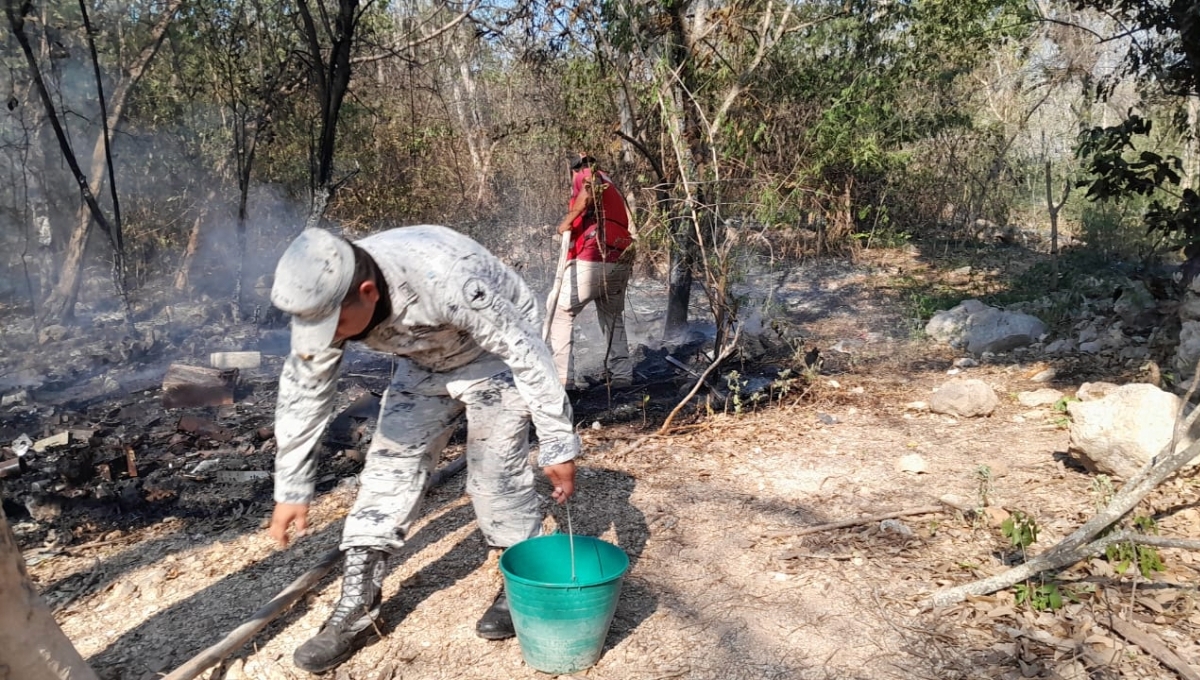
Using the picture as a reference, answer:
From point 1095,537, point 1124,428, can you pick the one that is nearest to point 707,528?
point 1095,537

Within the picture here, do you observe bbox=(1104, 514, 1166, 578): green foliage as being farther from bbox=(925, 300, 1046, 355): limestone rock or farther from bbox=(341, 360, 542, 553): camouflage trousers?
bbox=(925, 300, 1046, 355): limestone rock

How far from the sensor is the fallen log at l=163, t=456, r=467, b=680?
2.58m

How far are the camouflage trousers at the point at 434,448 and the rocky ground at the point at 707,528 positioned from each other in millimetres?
445

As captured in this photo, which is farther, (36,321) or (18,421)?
(36,321)

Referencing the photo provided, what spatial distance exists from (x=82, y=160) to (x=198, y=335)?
434 cm

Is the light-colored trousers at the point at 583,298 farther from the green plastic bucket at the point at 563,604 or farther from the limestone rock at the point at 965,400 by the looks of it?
the green plastic bucket at the point at 563,604

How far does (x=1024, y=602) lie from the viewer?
2924 mm

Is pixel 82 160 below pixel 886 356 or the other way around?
the other way around

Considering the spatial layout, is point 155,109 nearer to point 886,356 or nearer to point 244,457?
point 244,457

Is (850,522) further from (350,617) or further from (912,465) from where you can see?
(350,617)

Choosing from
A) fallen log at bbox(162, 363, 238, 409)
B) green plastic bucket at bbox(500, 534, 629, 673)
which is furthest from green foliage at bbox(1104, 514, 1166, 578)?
fallen log at bbox(162, 363, 238, 409)

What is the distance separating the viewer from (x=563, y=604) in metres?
2.48

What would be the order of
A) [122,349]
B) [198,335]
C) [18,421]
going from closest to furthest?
1. [18,421]
2. [122,349]
3. [198,335]

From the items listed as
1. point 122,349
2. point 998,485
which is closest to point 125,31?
point 122,349
